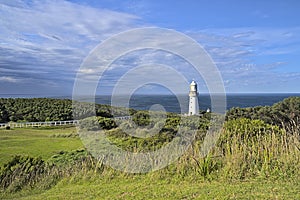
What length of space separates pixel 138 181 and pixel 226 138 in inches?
104

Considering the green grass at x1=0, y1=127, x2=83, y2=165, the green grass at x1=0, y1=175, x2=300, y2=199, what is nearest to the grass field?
the green grass at x1=0, y1=175, x2=300, y2=199

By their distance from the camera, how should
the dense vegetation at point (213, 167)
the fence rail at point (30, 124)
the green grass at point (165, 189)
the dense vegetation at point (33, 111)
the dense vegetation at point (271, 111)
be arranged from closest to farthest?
the green grass at point (165, 189) → the dense vegetation at point (213, 167) → the dense vegetation at point (271, 111) → the fence rail at point (30, 124) → the dense vegetation at point (33, 111)

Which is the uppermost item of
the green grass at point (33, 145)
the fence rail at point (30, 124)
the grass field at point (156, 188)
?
the grass field at point (156, 188)

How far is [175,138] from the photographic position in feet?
29.6

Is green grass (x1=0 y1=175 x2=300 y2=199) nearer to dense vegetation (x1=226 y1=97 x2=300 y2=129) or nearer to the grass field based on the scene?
the grass field

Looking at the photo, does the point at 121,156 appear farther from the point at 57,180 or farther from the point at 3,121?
the point at 3,121

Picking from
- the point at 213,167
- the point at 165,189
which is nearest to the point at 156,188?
the point at 165,189

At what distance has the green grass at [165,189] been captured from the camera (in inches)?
173

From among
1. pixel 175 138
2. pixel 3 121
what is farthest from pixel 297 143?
pixel 3 121

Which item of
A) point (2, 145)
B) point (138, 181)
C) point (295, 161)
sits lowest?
point (2, 145)

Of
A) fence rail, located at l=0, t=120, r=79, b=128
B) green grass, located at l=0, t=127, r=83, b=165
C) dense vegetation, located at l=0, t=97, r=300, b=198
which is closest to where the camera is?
dense vegetation, located at l=0, t=97, r=300, b=198

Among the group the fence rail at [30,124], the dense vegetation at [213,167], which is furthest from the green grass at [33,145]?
the dense vegetation at [213,167]

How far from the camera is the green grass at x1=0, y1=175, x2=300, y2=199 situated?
4.40 m

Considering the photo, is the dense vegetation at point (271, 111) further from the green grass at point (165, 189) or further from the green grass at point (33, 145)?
the green grass at point (165, 189)
